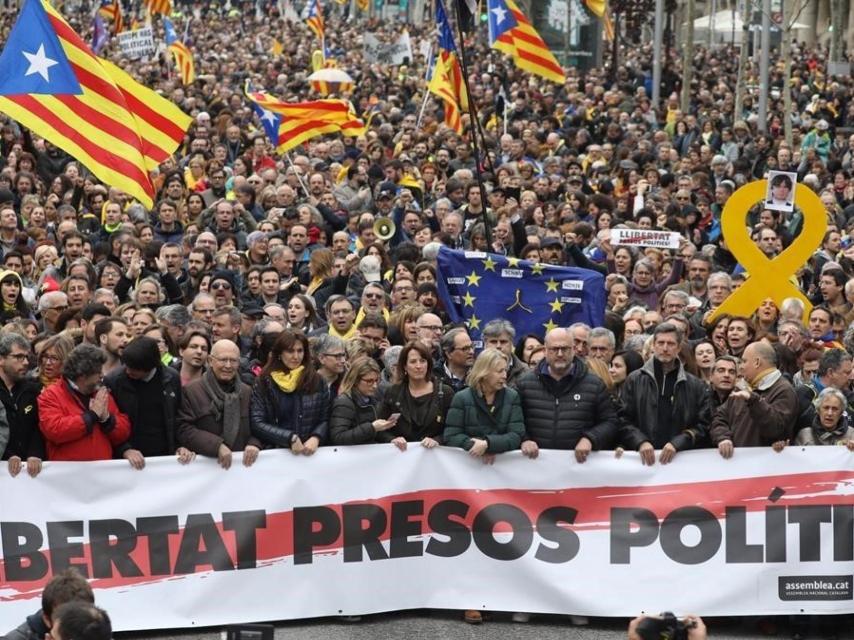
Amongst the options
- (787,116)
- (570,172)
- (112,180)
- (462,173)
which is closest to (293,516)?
(112,180)

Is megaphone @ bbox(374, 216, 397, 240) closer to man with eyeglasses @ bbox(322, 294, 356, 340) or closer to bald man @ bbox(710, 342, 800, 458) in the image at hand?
man with eyeglasses @ bbox(322, 294, 356, 340)

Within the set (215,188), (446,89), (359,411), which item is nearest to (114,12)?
(446,89)

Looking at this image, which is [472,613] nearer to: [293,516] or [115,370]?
[293,516]

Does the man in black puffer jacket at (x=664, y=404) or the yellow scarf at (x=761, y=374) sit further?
the yellow scarf at (x=761, y=374)

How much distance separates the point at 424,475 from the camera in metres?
9.23

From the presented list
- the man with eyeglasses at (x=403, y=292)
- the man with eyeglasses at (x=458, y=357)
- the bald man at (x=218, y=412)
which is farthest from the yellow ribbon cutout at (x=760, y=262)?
the bald man at (x=218, y=412)

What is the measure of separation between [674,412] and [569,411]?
0.55 m

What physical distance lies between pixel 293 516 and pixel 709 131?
708 inches

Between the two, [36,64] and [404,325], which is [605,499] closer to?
[404,325]

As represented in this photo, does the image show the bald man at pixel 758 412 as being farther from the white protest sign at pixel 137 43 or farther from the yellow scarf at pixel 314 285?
the white protest sign at pixel 137 43

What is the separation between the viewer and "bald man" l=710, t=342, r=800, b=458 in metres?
9.16

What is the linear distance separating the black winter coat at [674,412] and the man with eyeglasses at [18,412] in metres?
2.96

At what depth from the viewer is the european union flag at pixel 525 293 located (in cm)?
1194

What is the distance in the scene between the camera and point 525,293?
1212 centimetres
